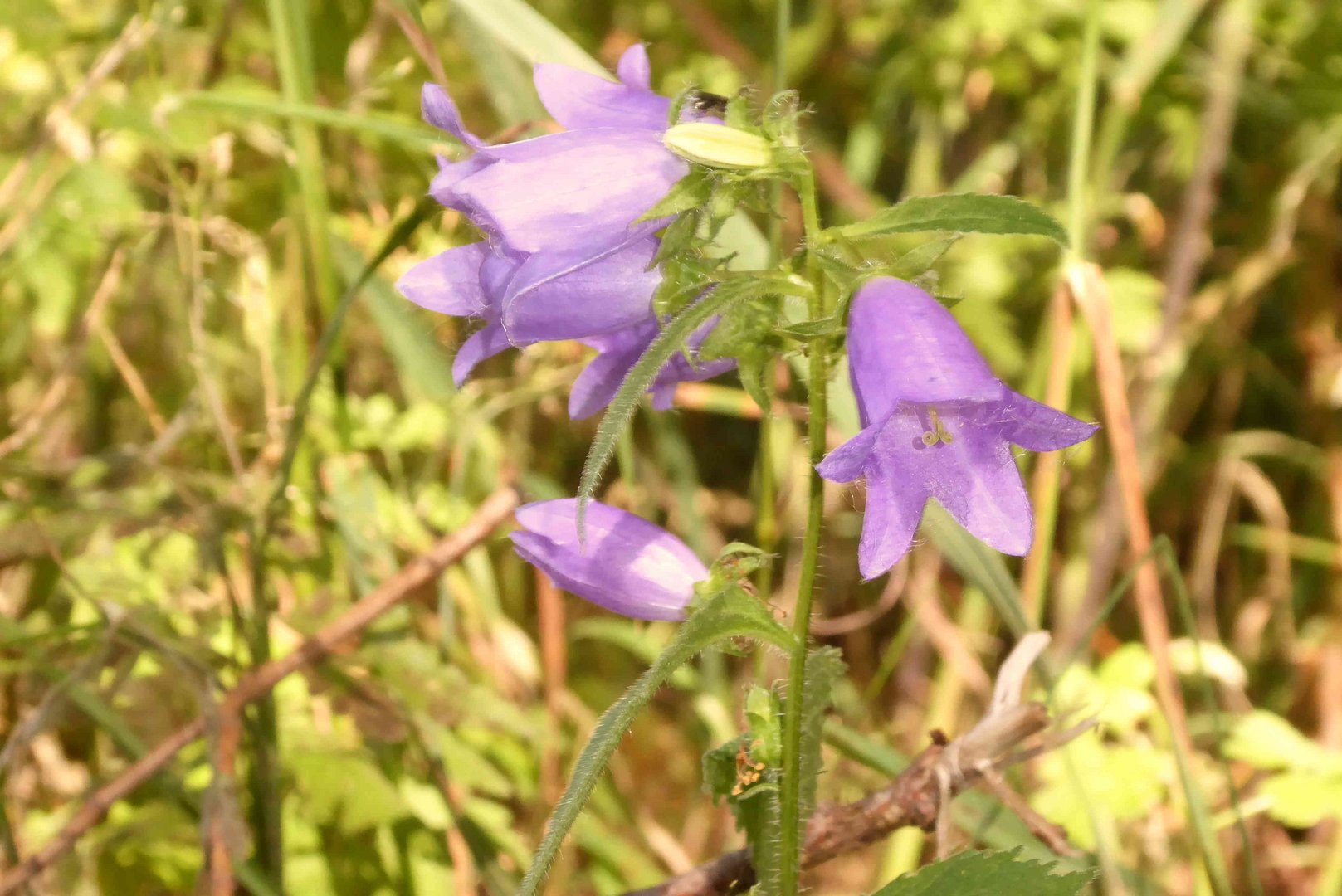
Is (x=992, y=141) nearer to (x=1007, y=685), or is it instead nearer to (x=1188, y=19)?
A: (x=1188, y=19)

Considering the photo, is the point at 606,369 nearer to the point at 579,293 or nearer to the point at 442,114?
the point at 579,293

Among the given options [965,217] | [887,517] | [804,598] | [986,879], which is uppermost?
[965,217]

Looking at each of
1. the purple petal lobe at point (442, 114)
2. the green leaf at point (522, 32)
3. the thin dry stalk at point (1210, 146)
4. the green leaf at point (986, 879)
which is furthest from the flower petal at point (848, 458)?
the thin dry stalk at point (1210, 146)

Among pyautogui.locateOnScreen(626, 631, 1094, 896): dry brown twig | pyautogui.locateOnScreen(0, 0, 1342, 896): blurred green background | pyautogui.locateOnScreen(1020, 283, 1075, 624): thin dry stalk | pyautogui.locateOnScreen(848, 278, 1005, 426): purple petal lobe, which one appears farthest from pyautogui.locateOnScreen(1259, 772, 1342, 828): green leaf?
pyautogui.locateOnScreen(848, 278, 1005, 426): purple petal lobe

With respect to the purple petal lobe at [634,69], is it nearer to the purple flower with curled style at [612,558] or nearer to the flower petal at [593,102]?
the flower petal at [593,102]

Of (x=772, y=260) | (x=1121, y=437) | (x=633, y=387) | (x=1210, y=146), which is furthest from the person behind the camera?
(x=1210, y=146)

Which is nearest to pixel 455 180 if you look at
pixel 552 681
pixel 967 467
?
pixel 967 467
